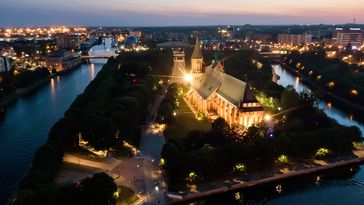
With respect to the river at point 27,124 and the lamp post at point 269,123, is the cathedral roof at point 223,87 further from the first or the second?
the river at point 27,124

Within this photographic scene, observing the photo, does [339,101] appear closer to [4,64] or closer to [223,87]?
[223,87]

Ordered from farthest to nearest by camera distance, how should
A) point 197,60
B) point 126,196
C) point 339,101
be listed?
point 339,101, point 197,60, point 126,196

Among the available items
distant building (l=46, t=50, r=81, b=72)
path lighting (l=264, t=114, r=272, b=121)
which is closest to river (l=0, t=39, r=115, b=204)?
distant building (l=46, t=50, r=81, b=72)

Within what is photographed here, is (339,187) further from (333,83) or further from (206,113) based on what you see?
(333,83)

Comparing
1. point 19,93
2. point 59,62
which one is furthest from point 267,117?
point 59,62

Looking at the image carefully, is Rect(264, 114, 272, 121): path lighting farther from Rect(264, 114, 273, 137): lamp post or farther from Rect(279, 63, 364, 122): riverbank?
Rect(279, 63, 364, 122): riverbank

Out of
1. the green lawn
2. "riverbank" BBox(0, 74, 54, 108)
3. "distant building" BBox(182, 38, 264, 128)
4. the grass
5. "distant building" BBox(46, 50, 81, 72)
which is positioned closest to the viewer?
the grass
